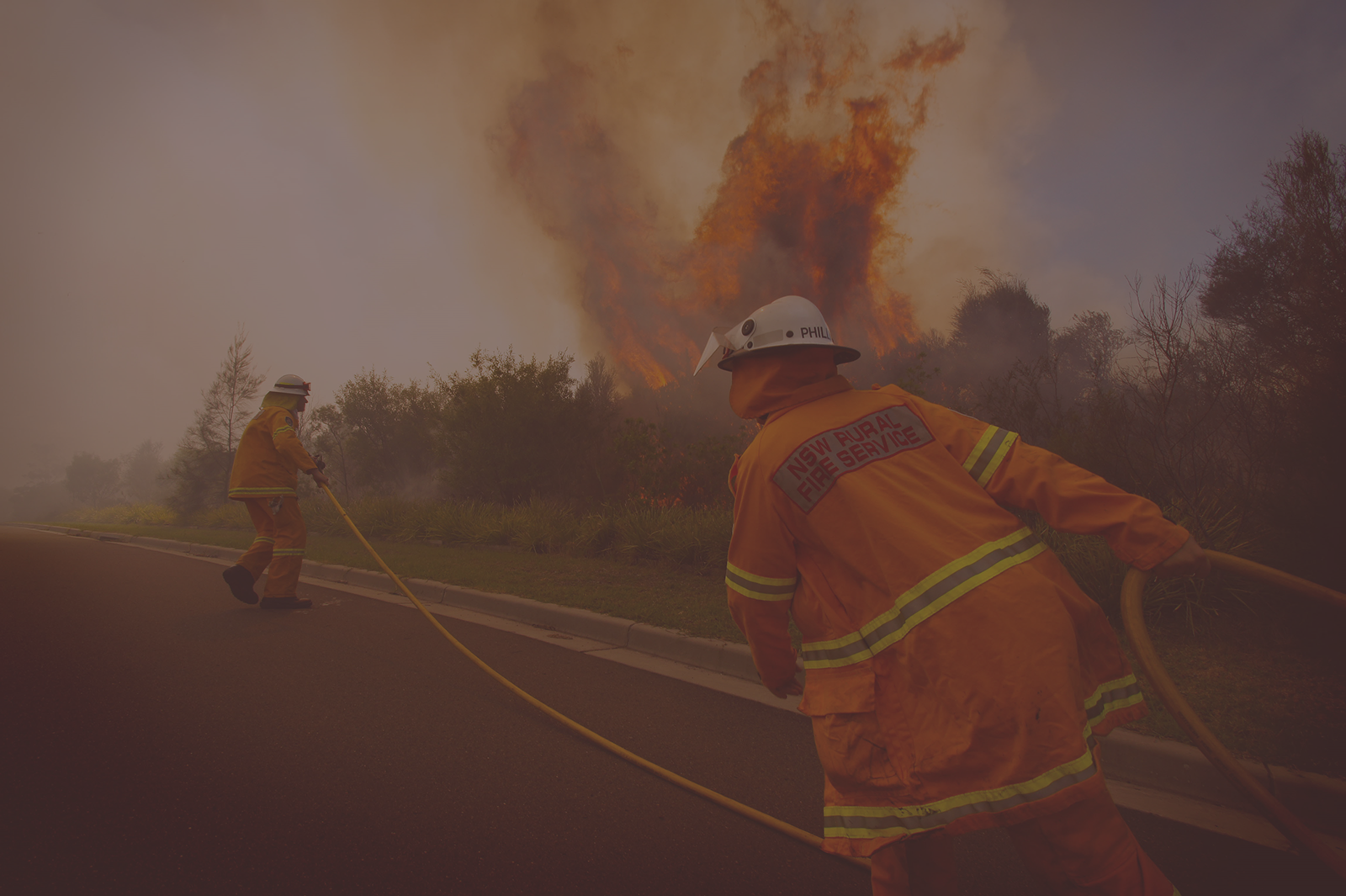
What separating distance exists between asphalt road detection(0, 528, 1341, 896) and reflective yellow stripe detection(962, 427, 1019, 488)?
4.93 feet

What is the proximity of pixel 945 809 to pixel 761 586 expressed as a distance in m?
0.62

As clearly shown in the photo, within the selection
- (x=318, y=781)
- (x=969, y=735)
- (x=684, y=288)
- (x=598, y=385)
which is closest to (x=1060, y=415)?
(x=969, y=735)

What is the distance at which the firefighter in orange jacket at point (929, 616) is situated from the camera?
1.29m

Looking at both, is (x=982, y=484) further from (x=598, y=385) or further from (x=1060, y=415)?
(x=598, y=385)

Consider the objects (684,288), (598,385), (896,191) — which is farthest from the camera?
(684,288)

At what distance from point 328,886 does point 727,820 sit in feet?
4.65

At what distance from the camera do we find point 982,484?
1657 millimetres

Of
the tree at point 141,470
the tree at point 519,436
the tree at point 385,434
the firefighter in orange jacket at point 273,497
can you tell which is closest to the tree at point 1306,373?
the firefighter in orange jacket at point 273,497

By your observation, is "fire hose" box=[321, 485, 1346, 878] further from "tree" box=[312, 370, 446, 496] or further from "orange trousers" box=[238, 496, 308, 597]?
"tree" box=[312, 370, 446, 496]

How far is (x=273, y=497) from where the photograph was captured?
591 centimetres

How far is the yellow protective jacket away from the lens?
579 cm

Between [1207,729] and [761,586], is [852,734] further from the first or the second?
[1207,729]

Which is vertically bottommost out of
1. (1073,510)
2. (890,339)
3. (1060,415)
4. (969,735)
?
(969,735)

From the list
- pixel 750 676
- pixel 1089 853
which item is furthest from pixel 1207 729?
pixel 750 676
